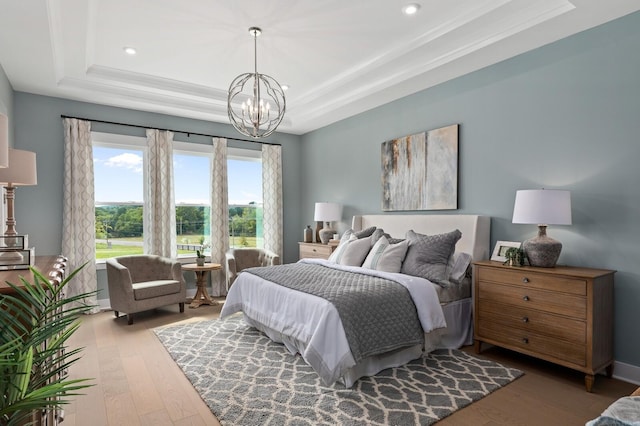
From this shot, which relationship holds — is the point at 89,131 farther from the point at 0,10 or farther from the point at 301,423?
the point at 301,423

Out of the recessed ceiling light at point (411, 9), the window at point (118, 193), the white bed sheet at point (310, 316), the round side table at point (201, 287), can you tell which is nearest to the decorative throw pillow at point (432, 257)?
the white bed sheet at point (310, 316)

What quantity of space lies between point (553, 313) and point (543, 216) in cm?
74

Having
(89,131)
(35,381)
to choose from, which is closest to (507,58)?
(35,381)

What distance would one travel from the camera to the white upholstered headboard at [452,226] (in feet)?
12.2

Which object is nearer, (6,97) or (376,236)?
(6,97)

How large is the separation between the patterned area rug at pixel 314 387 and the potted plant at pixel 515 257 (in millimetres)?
852

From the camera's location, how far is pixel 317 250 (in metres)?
5.61

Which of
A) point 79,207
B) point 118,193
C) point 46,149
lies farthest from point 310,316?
point 46,149

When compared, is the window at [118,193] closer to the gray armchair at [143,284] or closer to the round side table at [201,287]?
the gray armchair at [143,284]

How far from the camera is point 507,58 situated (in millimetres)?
3611

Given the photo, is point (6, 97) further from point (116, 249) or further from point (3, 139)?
point (3, 139)

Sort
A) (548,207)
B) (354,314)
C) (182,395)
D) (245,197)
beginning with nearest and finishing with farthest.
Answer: (182,395) → (354,314) → (548,207) → (245,197)

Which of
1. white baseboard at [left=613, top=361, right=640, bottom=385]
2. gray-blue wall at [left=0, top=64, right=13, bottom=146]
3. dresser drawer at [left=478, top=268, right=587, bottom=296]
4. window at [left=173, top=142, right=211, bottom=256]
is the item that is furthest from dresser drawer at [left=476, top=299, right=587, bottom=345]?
gray-blue wall at [left=0, top=64, right=13, bottom=146]

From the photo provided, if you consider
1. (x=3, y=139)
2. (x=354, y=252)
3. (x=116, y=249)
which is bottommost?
(x=116, y=249)
